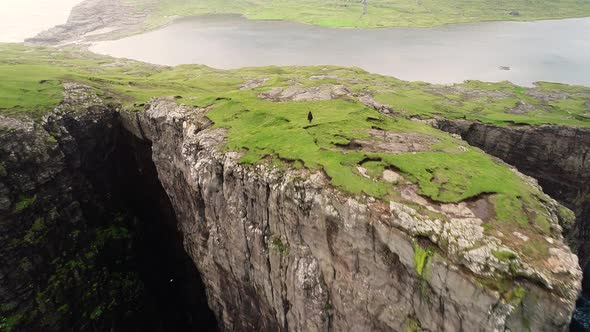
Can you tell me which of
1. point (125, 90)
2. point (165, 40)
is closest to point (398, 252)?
point (125, 90)

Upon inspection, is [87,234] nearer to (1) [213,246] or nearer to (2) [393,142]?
(1) [213,246]

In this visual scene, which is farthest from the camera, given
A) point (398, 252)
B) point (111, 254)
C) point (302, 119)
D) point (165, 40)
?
point (165, 40)

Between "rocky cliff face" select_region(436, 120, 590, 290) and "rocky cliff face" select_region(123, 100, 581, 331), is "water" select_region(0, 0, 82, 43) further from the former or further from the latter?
"rocky cliff face" select_region(436, 120, 590, 290)

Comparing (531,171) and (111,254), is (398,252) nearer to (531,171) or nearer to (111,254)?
(111,254)

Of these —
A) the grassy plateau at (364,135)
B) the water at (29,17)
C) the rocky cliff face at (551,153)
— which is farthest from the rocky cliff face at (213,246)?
the water at (29,17)

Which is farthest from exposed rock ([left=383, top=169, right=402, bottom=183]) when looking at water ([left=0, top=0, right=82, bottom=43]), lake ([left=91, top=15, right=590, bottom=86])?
water ([left=0, top=0, right=82, bottom=43])

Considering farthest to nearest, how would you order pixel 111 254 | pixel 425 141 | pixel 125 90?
pixel 125 90, pixel 111 254, pixel 425 141
